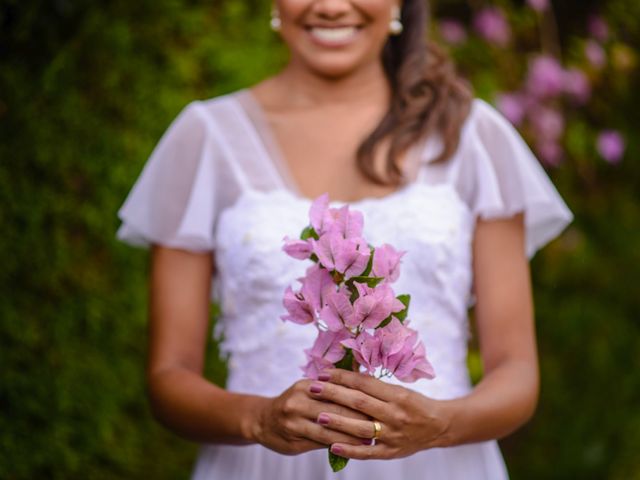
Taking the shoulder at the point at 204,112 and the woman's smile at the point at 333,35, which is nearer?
the woman's smile at the point at 333,35

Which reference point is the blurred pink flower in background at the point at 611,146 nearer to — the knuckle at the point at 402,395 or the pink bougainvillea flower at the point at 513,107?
the pink bougainvillea flower at the point at 513,107

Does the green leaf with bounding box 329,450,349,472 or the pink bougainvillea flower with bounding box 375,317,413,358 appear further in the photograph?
the green leaf with bounding box 329,450,349,472

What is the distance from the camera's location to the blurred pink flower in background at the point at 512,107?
445cm

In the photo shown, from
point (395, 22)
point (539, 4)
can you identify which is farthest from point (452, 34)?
point (395, 22)

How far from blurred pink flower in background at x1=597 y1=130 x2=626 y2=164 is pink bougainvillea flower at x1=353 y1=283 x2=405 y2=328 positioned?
Result: 3.15m

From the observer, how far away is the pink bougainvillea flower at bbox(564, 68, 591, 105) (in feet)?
15.3

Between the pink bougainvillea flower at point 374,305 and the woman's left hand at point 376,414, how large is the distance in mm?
169

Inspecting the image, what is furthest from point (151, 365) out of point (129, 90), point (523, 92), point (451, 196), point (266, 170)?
point (523, 92)

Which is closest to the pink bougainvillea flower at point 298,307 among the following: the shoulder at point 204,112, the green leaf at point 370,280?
the green leaf at point 370,280

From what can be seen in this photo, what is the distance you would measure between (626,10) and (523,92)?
24.3 inches

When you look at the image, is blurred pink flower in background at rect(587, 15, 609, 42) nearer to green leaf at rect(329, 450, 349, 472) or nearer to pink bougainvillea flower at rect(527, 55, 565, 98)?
pink bougainvillea flower at rect(527, 55, 565, 98)

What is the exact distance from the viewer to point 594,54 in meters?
4.72

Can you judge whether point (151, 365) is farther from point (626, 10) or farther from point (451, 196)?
point (626, 10)

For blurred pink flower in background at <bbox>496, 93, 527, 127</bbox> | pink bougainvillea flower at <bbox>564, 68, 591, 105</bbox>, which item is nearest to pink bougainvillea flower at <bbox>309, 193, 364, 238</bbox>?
blurred pink flower in background at <bbox>496, 93, 527, 127</bbox>
